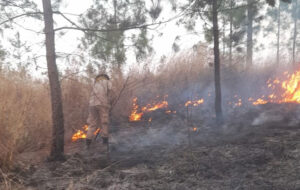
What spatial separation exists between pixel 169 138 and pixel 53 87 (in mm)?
3672

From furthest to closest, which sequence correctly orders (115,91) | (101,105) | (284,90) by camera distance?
(284,90), (115,91), (101,105)

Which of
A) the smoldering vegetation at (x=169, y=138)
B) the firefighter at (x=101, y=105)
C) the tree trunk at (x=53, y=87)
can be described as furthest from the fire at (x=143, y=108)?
the tree trunk at (x=53, y=87)

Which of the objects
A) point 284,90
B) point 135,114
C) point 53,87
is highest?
point 53,87

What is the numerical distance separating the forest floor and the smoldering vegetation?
2 cm

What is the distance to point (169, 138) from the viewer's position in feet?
25.6

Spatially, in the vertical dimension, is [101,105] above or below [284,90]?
below

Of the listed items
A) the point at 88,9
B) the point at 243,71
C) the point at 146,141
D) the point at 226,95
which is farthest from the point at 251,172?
the point at 243,71

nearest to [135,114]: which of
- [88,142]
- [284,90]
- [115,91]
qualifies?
[115,91]

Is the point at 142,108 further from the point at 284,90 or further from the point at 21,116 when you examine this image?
the point at 284,90

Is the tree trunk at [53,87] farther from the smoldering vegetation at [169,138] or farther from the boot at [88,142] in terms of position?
the boot at [88,142]

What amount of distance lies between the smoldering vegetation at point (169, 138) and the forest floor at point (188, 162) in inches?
0.7

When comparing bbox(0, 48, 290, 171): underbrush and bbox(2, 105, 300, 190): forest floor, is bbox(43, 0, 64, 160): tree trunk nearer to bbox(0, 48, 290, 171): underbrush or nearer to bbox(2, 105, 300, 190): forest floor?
bbox(0, 48, 290, 171): underbrush

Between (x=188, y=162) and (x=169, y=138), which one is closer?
(x=188, y=162)

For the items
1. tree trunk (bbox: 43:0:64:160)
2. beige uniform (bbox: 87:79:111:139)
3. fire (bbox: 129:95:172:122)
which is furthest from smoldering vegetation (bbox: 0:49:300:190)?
beige uniform (bbox: 87:79:111:139)
